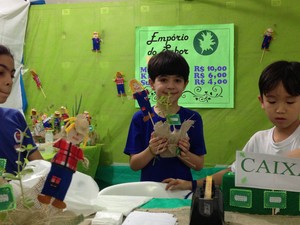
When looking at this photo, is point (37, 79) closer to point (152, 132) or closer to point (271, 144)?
point (152, 132)

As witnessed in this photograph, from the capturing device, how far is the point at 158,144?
116 centimetres

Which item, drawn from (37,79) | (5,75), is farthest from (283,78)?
(37,79)

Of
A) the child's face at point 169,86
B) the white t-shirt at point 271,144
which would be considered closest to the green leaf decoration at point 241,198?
the white t-shirt at point 271,144

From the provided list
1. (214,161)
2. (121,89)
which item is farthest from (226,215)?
(121,89)

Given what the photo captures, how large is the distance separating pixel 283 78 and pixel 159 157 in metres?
0.53

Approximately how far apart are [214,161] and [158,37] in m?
1.05

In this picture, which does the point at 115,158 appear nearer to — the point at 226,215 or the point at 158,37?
the point at 158,37

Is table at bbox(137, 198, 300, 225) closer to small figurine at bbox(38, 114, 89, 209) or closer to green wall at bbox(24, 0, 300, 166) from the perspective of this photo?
small figurine at bbox(38, 114, 89, 209)

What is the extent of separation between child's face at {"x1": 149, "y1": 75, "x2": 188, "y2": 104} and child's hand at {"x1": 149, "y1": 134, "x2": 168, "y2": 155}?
19 cm

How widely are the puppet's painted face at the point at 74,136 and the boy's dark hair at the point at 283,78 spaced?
63cm

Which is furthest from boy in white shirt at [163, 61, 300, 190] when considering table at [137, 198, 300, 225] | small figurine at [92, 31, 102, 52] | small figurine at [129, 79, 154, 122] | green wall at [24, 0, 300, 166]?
small figurine at [92, 31, 102, 52]

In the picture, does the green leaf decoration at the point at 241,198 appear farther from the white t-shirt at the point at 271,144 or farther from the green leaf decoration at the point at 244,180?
the white t-shirt at the point at 271,144

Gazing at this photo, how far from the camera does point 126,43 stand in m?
2.70

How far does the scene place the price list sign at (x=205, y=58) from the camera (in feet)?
8.28
